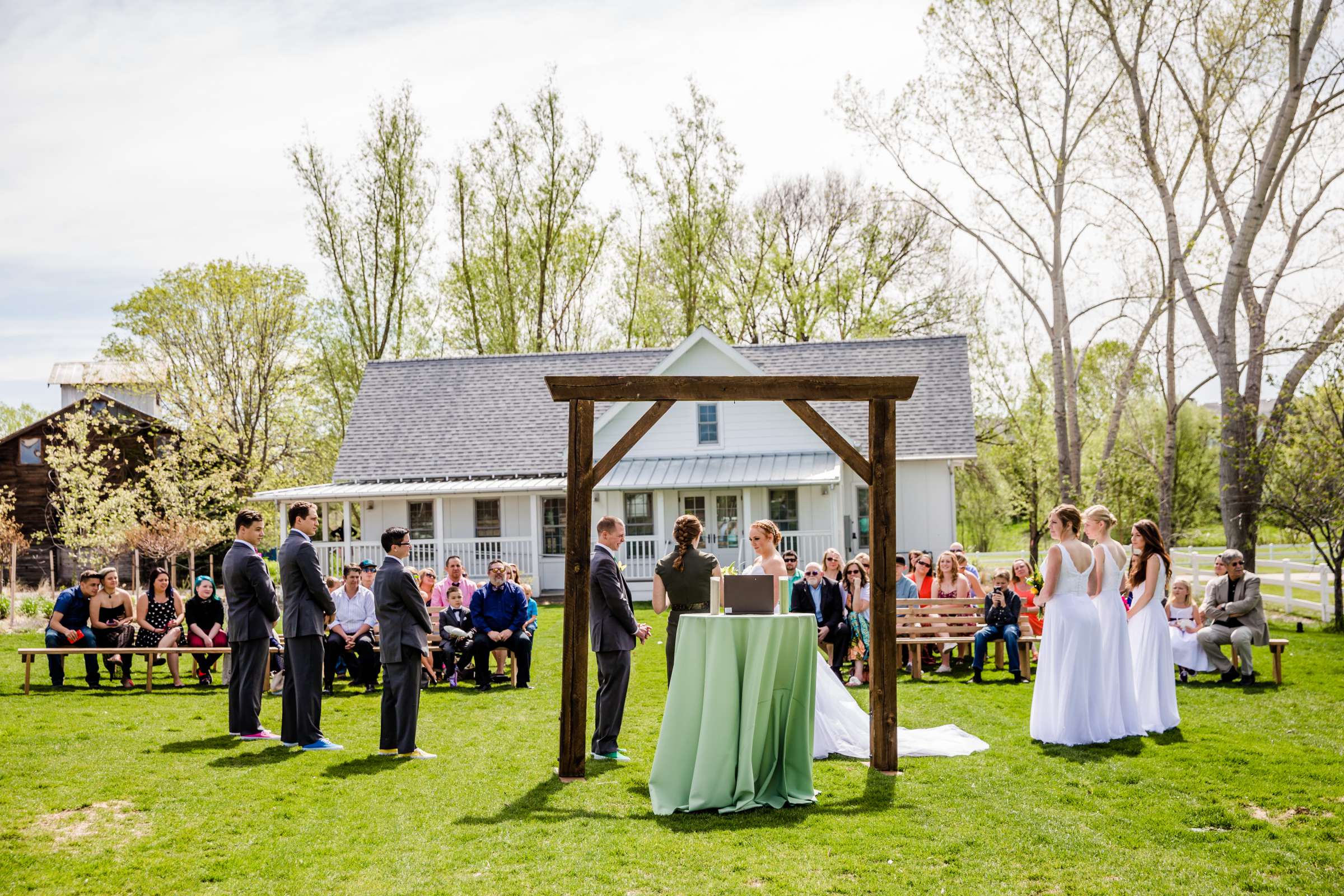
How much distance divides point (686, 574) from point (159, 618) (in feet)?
27.8

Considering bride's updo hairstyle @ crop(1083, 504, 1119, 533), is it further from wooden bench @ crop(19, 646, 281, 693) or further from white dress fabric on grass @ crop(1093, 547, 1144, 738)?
wooden bench @ crop(19, 646, 281, 693)

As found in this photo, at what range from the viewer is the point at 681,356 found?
24812 mm

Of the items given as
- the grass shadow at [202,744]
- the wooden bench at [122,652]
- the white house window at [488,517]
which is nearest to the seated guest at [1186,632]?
the grass shadow at [202,744]

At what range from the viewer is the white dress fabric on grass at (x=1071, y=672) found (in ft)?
28.1

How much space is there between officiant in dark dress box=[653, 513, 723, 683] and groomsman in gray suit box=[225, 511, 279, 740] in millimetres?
3241

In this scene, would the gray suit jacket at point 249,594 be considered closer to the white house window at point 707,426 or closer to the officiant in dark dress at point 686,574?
the officiant in dark dress at point 686,574

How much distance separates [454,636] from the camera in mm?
12781

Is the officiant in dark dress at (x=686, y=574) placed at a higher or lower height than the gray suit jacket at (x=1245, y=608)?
higher

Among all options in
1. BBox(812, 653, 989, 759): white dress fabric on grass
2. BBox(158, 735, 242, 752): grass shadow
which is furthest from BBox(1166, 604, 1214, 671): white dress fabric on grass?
BBox(158, 735, 242, 752): grass shadow

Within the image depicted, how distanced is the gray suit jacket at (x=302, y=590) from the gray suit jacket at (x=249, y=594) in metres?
0.35

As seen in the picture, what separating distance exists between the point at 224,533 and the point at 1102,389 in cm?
3261

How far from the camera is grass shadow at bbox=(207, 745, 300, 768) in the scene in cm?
816

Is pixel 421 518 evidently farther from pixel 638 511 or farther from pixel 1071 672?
pixel 1071 672

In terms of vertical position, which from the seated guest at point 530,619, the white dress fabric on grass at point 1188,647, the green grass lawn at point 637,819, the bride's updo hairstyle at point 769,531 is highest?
the bride's updo hairstyle at point 769,531
